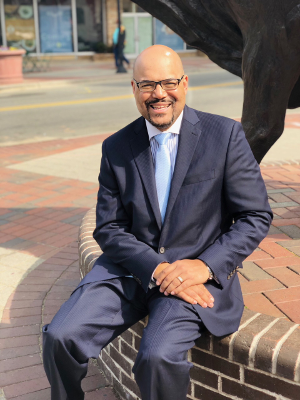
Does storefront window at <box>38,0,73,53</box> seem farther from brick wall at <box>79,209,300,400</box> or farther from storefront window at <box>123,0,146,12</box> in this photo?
brick wall at <box>79,209,300,400</box>

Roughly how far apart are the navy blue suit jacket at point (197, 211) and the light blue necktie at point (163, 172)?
4 centimetres

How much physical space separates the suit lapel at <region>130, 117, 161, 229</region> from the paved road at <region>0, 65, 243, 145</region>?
23.2ft

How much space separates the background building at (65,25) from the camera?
87.2 ft

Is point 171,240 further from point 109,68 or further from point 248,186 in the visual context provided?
point 109,68

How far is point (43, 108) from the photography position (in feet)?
42.6

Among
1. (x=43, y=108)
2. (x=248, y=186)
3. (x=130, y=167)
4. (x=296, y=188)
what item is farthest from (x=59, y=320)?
(x=43, y=108)

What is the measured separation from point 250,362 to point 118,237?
79 cm

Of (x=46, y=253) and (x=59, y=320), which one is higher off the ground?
(x=59, y=320)

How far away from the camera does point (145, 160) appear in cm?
251

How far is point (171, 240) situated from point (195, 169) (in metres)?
0.33

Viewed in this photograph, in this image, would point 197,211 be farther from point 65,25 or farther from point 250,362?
point 65,25

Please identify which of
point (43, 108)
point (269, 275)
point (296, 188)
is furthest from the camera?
point (43, 108)

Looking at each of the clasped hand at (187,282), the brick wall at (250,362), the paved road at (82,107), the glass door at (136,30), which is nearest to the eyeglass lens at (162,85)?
the clasped hand at (187,282)

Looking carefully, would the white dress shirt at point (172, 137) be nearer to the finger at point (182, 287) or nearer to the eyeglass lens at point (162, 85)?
the eyeglass lens at point (162, 85)
